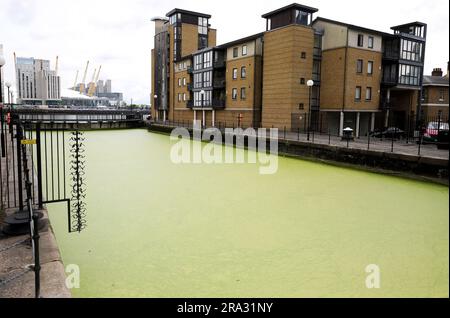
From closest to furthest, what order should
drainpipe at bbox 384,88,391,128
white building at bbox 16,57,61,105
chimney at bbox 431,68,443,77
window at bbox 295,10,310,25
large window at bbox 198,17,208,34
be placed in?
window at bbox 295,10,310,25 < drainpipe at bbox 384,88,391,128 < chimney at bbox 431,68,443,77 < large window at bbox 198,17,208,34 < white building at bbox 16,57,61,105

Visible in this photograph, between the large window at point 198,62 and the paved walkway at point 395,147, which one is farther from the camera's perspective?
the large window at point 198,62

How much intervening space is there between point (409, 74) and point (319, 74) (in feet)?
27.3

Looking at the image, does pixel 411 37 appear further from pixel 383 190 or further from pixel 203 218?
pixel 203 218

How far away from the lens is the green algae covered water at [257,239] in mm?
4734

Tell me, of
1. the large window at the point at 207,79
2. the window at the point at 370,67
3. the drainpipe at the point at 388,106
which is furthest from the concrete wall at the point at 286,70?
the large window at the point at 207,79

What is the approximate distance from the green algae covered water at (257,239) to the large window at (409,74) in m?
21.4

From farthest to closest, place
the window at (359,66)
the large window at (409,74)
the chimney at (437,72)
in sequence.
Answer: the chimney at (437,72)
the large window at (409,74)
the window at (359,66)

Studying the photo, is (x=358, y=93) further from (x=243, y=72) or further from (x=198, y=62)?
(x=198, y=62)

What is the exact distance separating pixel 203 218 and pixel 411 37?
29355 mm

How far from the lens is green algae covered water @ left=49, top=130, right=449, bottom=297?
15.5 ft

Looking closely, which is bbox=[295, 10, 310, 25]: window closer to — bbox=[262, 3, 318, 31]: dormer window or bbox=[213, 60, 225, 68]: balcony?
bbox=[262, 3, 318, 31]: dormer window

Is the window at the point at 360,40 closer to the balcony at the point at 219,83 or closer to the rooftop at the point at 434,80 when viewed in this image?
the rooftop at the point at 434,80
